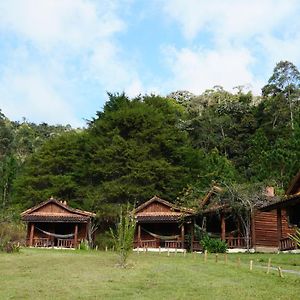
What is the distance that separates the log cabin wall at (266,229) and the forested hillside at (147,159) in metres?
2.43

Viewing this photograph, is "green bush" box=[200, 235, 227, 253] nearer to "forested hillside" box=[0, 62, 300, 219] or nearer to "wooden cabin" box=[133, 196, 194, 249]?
"wooden cabin" box=[133, 196, 194, 249]

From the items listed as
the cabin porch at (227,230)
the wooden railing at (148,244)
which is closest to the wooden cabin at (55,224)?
the wooden railing at (148,244)

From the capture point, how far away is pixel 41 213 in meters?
40.2

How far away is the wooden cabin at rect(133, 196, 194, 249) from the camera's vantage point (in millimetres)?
36781

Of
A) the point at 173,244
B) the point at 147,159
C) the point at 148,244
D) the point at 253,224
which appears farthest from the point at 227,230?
the point at 147,159

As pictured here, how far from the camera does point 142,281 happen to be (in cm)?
1515

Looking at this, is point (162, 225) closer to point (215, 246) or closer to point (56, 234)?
point (56, 234)

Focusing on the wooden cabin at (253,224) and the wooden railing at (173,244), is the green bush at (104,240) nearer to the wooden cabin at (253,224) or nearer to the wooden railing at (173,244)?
the wooden railing at (173,244)

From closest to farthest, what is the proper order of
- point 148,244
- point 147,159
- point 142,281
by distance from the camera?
point 142,281, point 148,244, point 147,159

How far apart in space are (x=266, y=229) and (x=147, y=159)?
48.8 feet

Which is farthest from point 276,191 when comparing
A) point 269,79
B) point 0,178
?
point 0,178

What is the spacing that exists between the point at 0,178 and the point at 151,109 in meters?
25.7

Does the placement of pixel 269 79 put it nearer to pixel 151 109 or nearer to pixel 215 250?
pixel 151 109

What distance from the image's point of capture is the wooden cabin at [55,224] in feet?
129
